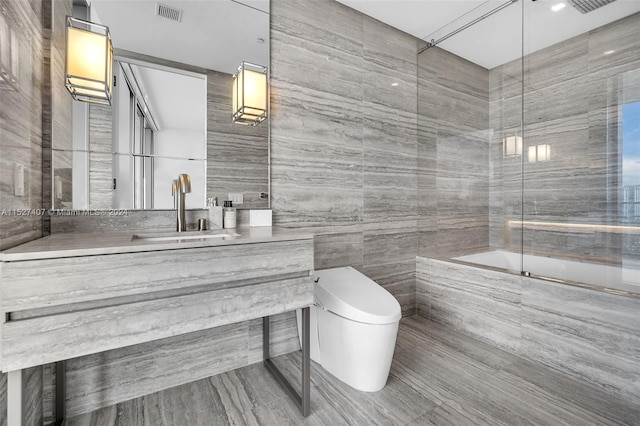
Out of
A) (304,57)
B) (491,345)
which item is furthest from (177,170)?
(491,345)

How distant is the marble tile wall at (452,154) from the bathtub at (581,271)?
48 centimetres

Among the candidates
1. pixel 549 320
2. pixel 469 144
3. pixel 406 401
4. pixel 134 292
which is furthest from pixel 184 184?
pixel 469 144

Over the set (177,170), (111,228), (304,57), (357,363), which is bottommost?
→ (357,363)

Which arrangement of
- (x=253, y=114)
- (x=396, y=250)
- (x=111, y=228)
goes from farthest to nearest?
(x=396, y=250)
(x=253, y=114)
(x=111, y=228)

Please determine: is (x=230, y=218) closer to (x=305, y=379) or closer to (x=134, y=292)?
(x=134, y=292)

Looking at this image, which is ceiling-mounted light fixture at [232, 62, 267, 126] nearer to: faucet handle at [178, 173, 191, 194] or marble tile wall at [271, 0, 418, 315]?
marble tile wall at [271, 0, 418, 315]

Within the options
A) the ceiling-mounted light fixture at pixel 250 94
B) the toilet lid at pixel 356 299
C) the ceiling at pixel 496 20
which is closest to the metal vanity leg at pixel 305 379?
the toilet lid at pixel 356 299

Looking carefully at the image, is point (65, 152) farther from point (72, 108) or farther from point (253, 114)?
point (253, 114)

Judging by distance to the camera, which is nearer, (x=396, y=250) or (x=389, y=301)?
(x=389, y=301)

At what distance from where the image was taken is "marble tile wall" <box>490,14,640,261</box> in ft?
6.51

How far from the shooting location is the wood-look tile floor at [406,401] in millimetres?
1392

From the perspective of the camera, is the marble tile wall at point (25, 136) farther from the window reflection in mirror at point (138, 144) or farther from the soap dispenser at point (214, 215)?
the soap dispenser at point (214, 215)

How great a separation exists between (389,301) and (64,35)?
1954 mm

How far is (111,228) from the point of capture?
1511mm
